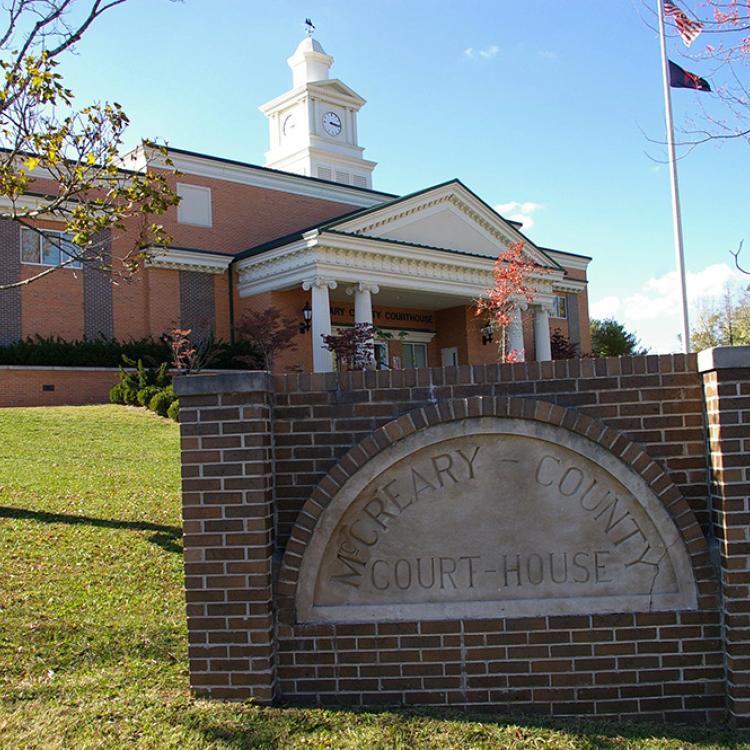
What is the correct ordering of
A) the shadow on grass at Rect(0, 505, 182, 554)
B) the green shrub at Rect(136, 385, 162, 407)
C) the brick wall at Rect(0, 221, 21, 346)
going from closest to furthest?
1. the shadow on grass at Rect(0, 505, 182, 554)
2. the green shrub at Rect(136, 385, 162, 407)
3. the brick wall at Rect(0, 221, 21, 346)

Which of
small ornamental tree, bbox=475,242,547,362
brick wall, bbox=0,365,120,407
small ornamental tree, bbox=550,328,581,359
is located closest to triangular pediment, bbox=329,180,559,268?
small ornamental tree, bbox=475,242,547,362

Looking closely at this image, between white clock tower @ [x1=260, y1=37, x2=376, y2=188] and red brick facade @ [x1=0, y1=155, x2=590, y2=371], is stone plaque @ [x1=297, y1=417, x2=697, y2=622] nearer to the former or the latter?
red brick facade @ [x1=0, y1=155, x2=590, y2=371]

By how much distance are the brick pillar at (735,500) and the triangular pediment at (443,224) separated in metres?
22.0

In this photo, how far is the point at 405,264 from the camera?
90.7 ft

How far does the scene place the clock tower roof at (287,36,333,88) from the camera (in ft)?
141

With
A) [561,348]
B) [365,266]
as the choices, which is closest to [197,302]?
[365,266]

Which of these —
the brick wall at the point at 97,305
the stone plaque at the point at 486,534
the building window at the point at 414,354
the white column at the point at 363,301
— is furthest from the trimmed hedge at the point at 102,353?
the stone plaque at the point at 486,534

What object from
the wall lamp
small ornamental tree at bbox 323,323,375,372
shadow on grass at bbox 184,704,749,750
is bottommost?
shadow on grass at bbox 184,704,749,750

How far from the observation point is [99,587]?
20.9 feet

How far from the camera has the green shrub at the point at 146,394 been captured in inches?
778

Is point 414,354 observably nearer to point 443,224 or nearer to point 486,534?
point 443,224

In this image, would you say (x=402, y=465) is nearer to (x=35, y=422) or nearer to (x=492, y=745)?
(x=492, y=745)

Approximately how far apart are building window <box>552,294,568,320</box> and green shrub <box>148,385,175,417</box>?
81.0ft

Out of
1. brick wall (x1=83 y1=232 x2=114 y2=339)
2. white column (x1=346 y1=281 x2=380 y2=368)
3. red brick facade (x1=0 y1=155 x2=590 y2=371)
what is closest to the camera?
red brick facade (x1=0 y1=155 x2=590 y2=371)
